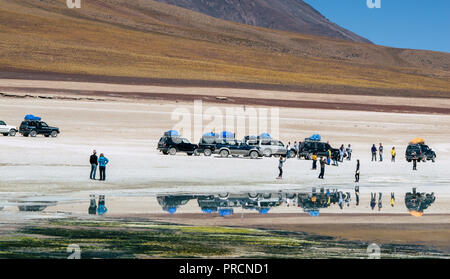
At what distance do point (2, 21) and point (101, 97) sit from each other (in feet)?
262

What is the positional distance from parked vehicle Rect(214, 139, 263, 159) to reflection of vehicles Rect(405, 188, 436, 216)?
2017cm

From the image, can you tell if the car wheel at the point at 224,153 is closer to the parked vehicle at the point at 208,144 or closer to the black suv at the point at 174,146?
the parked vehicle at the point at 208,144

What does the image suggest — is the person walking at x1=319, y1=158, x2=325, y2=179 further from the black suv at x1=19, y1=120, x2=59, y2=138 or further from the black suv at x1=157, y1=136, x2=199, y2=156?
the black suv at x1=19, y1=120, x2=59, y2=138

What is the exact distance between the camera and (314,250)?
14828mm

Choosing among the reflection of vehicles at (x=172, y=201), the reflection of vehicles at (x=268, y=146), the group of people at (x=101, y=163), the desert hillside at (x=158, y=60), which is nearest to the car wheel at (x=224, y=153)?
the reflection of vehicles at (x=268, y=146)

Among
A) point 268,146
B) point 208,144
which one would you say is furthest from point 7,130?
point 268,146

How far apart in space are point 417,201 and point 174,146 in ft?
83.8

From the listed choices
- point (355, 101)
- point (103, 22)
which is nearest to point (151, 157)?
point (355, 101)

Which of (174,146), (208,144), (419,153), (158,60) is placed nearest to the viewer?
(174,146)

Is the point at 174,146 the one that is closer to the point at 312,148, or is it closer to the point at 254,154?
the point at 254,154

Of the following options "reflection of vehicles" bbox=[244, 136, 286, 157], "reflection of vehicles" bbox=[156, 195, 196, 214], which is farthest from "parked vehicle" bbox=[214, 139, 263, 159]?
"reflection of vehicles" bbox=[156, 195, 196, 214]

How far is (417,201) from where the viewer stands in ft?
90.9
